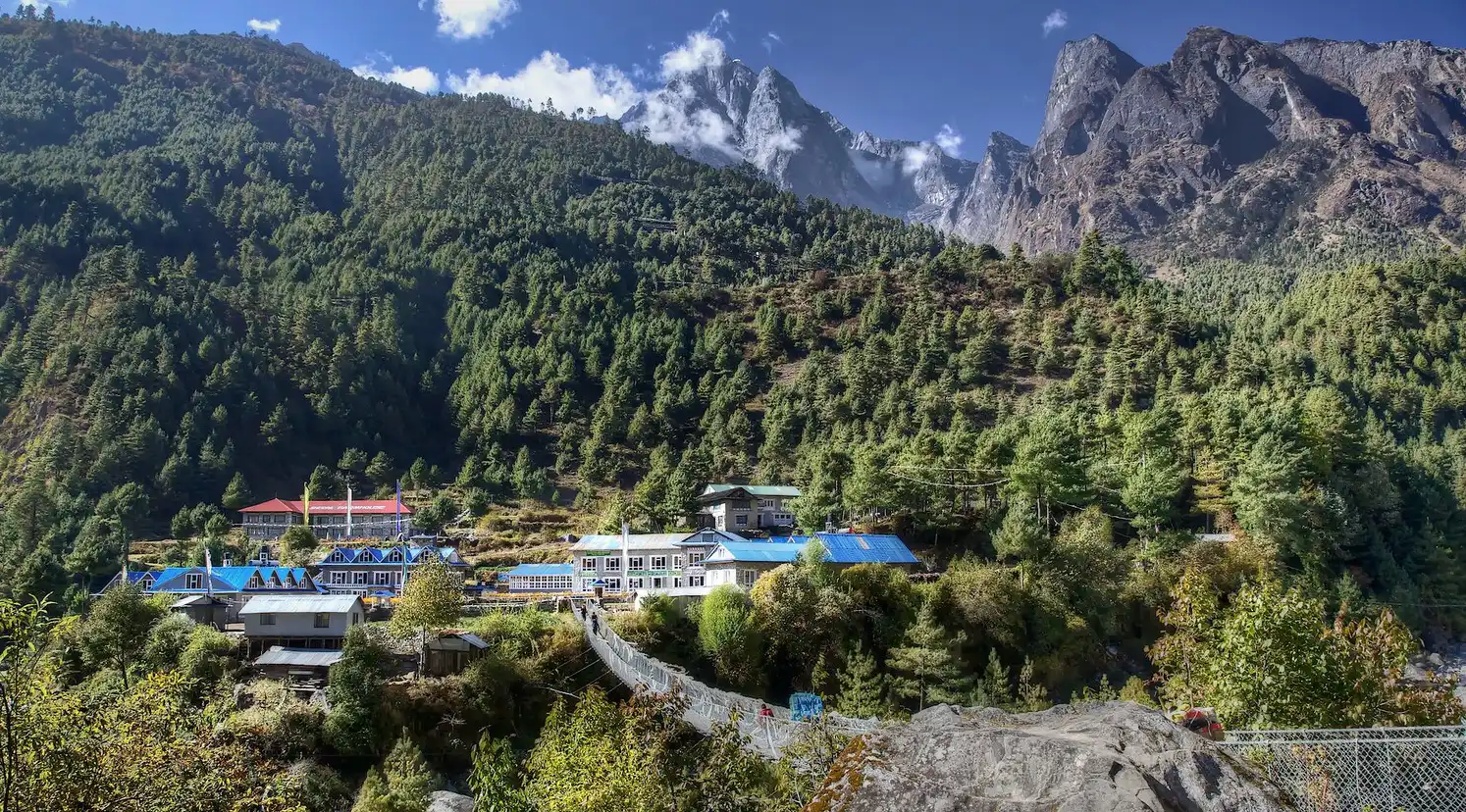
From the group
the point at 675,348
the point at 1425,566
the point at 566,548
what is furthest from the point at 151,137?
the point at 1425,566

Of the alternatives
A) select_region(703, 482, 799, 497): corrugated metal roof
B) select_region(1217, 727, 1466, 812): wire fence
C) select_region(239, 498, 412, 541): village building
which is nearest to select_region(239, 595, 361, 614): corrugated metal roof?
select_region(703, 482, 799, 497): corrugated metal roof

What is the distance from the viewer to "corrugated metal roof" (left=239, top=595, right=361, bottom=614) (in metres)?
32.1

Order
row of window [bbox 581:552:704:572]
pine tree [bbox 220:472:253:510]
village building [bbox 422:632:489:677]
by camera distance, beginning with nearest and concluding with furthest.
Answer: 1. village building [bbox 422:632:489:677]
2. row of window [bbox 581:552:704:572]
3. pine tree [bbox 220:472:253:510]

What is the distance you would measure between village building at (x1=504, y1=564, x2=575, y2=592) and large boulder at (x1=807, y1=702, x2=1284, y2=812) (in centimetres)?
3996

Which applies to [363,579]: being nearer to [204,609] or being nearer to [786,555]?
[204,609]

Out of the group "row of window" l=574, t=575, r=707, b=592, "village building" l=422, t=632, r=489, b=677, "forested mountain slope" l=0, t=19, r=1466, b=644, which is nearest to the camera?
"village building" l=422, t=632, r=489, b=677

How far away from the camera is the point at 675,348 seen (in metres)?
83.4

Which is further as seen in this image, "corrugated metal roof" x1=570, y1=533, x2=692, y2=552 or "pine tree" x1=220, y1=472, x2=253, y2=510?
"pine tree" x1=220, y1=472, x2=253, y2=510

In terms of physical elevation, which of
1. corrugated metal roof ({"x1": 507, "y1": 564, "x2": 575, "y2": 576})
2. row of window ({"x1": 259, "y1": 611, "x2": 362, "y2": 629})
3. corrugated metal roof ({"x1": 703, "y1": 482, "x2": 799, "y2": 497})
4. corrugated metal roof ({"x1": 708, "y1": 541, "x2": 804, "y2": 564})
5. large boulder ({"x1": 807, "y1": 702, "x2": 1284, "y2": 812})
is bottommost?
corrugated metal roof ({"x1": 507, "y1": 564, "x2": 575, "y2": 576})

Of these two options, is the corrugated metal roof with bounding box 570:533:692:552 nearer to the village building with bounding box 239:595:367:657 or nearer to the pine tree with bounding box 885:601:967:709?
the village building with bounding box 239:595:367:657

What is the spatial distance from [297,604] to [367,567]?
12.1 m

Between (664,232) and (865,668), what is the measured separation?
10079 centimetres

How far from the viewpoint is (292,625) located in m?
32.3

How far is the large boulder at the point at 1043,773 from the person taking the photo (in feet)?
14.8
